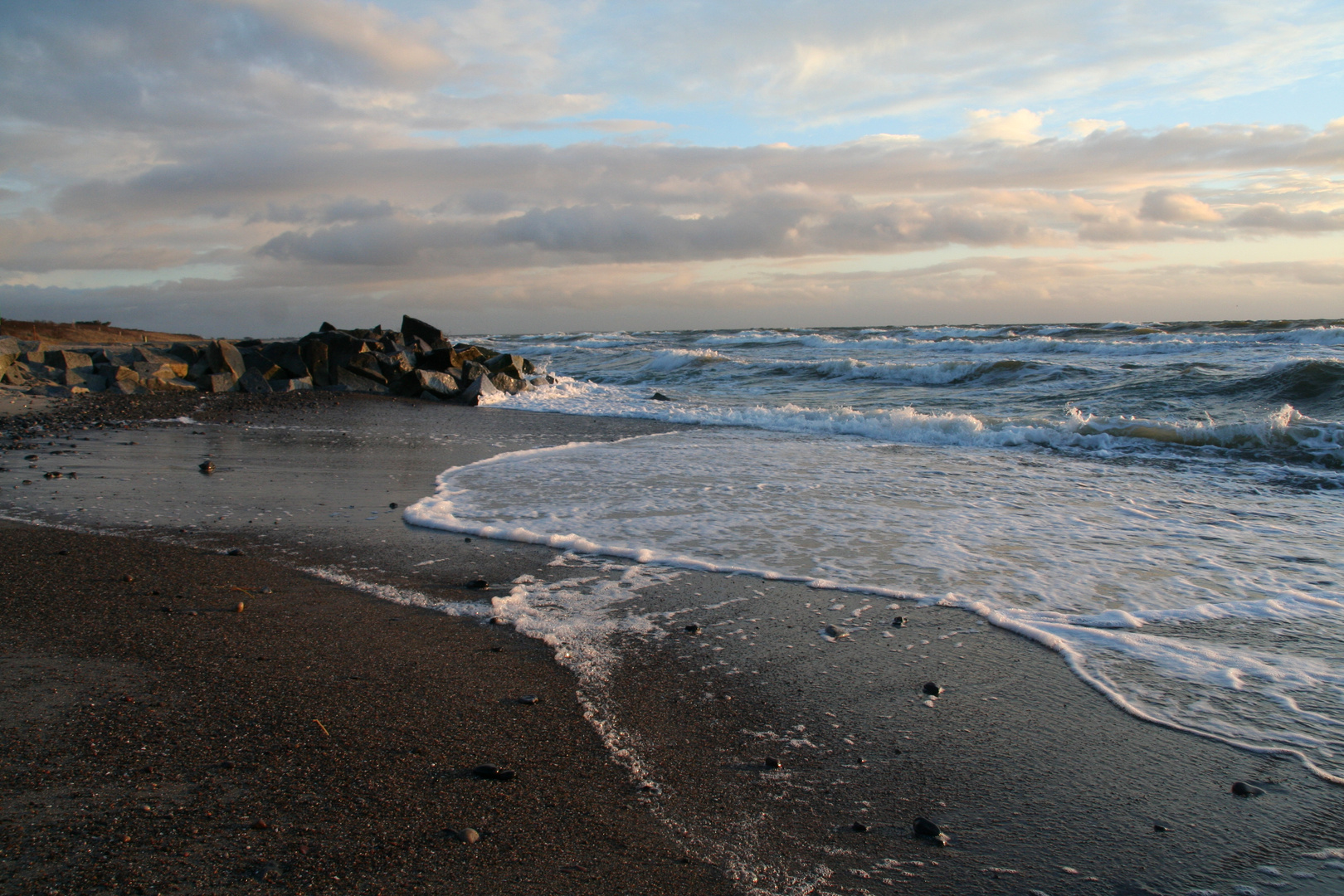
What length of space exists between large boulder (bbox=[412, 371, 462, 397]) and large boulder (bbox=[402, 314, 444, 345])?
5746 mm

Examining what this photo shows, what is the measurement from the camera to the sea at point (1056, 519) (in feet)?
12.2

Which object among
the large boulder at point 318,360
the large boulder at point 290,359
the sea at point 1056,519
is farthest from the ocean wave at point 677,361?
the large boulder at point 290,359

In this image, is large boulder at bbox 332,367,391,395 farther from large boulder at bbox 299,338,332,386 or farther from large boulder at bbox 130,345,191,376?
large boulder at bbox 130,345,191,376

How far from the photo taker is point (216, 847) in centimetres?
210

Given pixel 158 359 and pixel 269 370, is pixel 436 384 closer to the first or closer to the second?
pixel 269 370

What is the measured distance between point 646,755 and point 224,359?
59.1ft

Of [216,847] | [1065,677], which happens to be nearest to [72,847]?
[216,847]

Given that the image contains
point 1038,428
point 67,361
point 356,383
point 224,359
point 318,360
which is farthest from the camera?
point 318,360

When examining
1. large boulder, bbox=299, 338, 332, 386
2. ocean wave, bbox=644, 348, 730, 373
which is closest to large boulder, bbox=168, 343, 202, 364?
large boulder, bbox=299, 338, 332, 386

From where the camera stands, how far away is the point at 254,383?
16984mm

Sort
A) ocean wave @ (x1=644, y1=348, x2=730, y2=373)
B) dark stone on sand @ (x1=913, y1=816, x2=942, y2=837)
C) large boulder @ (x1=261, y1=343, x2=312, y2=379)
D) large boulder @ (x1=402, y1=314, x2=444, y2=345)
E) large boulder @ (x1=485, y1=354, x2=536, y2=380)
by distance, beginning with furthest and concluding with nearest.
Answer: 1. ocean wave @ (x1=644, y1=348, x2=730, y2=373)
2. large boulder @ (x1=402, y1=314, x2=444, y2=345)
3. large boulder @ (x1=485, y1=354, x2=536, y2=380)
4. large boulder @ (x1=261, y1=343, x2=312, y2=379)
5. dark stone on sand @ (x1=913, y1=816, x2=942, y2=837)

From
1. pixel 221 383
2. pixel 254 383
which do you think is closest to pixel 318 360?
pixel 254 383

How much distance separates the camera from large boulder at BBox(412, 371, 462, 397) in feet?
57.1

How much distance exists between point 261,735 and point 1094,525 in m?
6.21
